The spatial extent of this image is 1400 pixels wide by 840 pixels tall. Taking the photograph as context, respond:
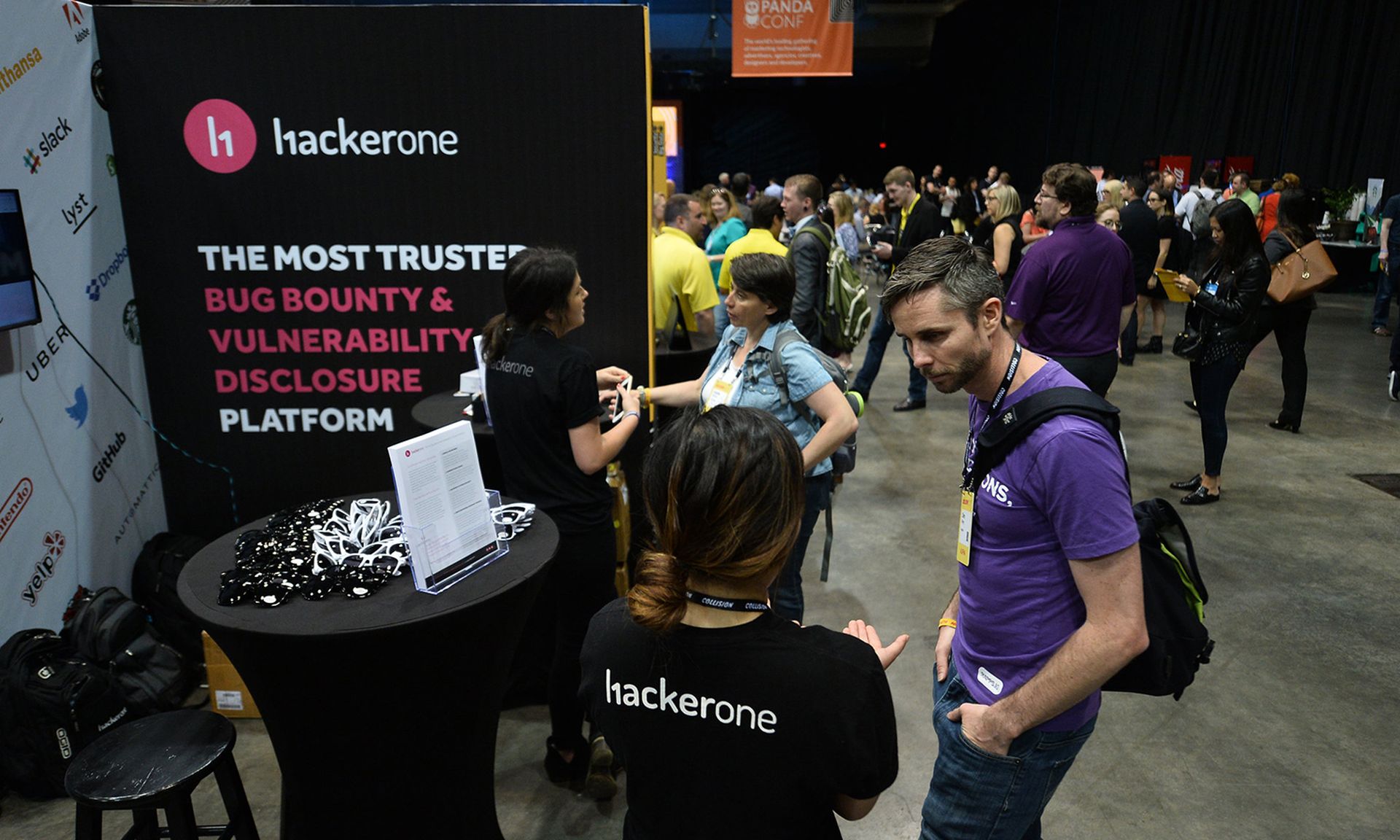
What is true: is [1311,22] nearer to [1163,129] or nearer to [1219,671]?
[1163,129]

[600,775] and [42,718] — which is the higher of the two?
[42,718]

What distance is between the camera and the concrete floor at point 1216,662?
255 cm

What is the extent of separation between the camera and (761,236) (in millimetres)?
4938

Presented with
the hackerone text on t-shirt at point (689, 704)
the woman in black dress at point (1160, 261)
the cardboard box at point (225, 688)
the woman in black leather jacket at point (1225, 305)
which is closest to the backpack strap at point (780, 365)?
the hackerone text on t-shirt at point (689, 704)

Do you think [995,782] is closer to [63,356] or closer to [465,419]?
[465,419]

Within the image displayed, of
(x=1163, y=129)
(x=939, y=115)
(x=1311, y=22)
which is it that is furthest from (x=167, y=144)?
(x=939, y=115)

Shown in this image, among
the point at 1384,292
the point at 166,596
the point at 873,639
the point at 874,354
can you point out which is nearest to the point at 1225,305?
the point at 874,354

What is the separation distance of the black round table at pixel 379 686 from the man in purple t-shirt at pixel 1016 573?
96cm

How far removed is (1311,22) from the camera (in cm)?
1188

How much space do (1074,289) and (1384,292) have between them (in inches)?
304

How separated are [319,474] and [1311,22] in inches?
551

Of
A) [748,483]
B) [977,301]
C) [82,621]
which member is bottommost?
[82,621]

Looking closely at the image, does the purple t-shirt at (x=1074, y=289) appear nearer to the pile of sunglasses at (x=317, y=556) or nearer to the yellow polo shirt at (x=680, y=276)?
the yellow polo shirt at (x=680, y=276)

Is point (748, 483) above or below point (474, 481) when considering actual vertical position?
above
